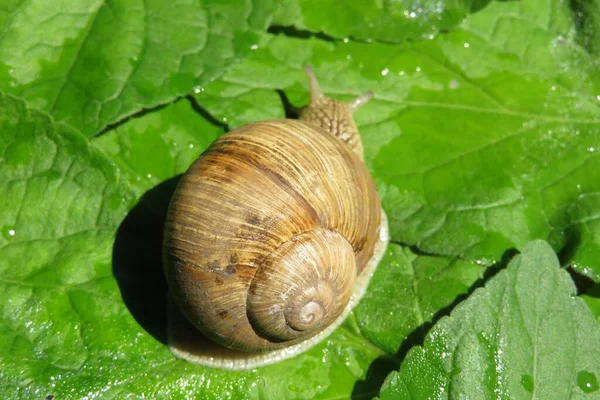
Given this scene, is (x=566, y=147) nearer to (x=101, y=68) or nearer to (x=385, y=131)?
(x=385, y=131)

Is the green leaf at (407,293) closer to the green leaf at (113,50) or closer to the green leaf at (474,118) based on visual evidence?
the green leaf at (474,118)

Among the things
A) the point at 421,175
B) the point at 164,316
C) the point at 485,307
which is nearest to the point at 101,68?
the point at 164,316

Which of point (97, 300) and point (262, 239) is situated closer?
point (262, 239)

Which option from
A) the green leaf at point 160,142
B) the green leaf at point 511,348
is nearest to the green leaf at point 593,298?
the green leaf at point 511,348

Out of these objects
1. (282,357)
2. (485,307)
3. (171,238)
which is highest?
(171,238)

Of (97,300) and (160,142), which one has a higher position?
(160,142)

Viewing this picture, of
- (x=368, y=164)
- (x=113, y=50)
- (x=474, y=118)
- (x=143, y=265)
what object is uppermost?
(x=113, y=50)

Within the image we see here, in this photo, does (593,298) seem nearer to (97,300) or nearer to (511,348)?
(511,348)

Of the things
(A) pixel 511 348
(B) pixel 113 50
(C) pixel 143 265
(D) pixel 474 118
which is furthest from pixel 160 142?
(A) pixel 511 348
